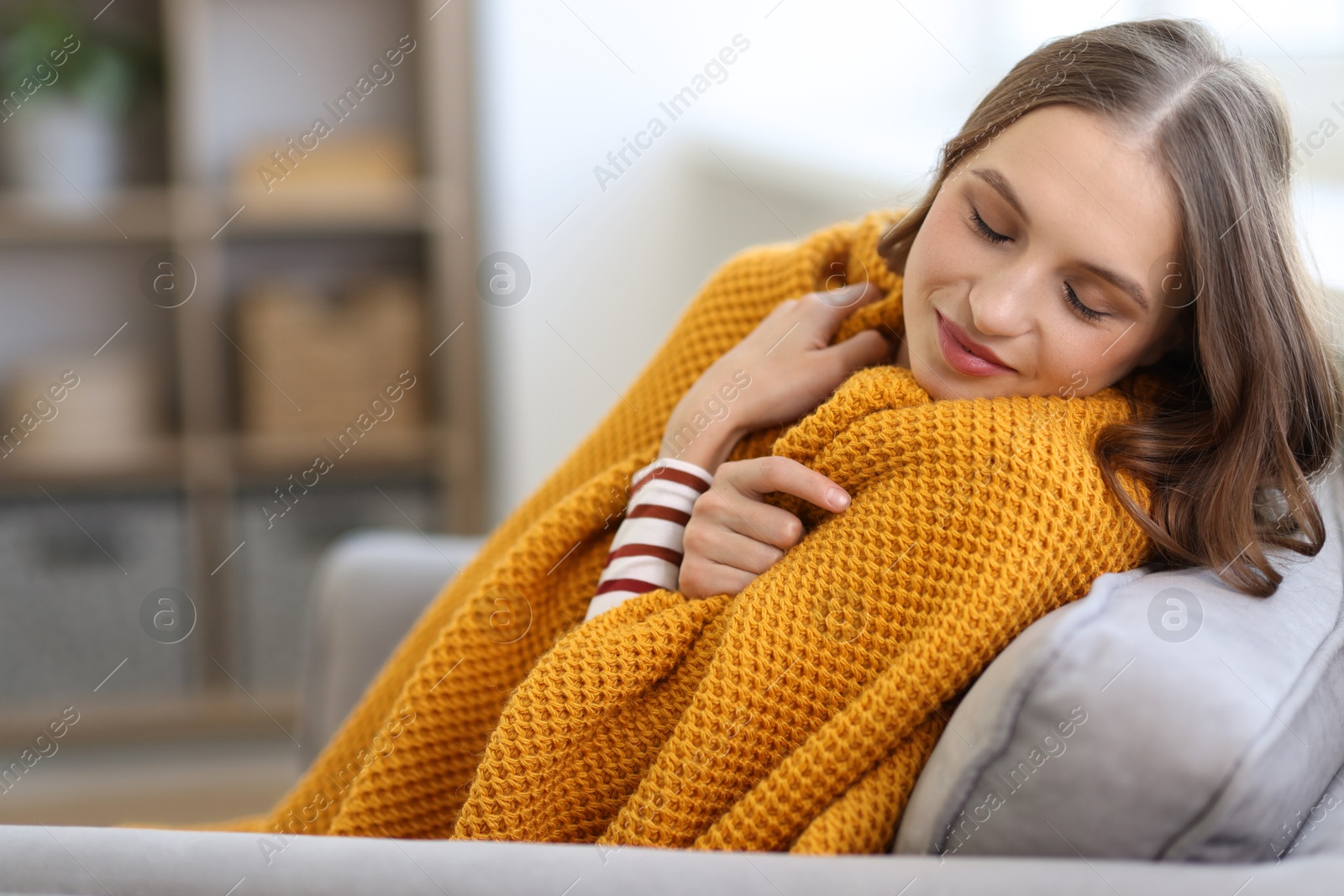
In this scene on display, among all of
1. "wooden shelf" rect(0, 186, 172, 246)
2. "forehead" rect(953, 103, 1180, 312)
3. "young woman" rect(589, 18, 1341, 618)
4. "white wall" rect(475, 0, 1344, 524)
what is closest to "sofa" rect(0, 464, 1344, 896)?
"young woman" rect(589, 18, 1341, 618)

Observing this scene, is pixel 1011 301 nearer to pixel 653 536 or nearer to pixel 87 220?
pixel 653 536

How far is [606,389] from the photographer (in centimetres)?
232

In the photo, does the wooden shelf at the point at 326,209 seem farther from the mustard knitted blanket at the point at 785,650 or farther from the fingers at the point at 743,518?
the fingers at the point at 743,518

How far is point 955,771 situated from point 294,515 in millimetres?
1953

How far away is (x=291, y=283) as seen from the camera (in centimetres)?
242

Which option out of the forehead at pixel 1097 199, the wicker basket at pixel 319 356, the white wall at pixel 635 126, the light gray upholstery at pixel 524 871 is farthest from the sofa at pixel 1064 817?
the wicker basket at pixel 319 356

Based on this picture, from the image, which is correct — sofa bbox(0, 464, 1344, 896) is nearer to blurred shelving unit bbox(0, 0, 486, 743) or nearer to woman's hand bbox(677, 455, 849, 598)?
woman's hand bbox(677, 455, 849, 598)

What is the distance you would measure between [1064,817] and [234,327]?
6.93ft

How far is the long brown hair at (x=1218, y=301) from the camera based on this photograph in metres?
0.71

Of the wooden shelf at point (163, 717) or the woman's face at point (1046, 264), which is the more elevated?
the wooden shelf at point (163, 717)

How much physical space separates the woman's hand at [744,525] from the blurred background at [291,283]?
1401 mm

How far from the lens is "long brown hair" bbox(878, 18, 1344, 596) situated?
2.34ft

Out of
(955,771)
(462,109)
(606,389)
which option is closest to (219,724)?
(606,389)

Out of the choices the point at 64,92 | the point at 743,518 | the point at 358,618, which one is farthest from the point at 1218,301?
the point at 64,92
